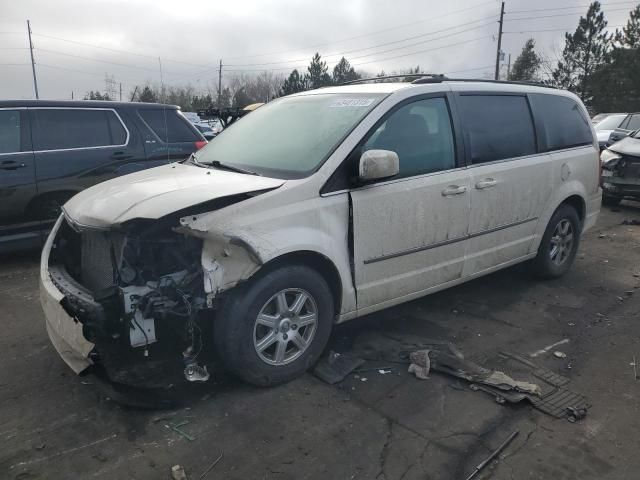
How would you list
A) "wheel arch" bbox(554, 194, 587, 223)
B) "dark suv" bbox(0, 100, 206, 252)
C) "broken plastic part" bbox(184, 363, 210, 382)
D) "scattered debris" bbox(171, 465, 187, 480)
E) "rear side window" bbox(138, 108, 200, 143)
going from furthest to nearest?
"rear side window" bbox(138, 108, 200, 143) < "dark suv" bbox(0, 100, 206, 252) < "wheel arch" bbox(554, 194, 587, 223) < "broken plastic part" bbox(184, 363, 210, 382) < "scattered debris" bbox(171, 465, 187, 480)

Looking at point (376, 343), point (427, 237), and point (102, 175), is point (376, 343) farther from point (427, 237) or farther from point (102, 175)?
point (102, 175)

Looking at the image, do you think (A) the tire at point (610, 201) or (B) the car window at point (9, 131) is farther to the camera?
(A) the tire at point (610, 201)

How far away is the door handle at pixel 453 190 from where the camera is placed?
3.92 meters

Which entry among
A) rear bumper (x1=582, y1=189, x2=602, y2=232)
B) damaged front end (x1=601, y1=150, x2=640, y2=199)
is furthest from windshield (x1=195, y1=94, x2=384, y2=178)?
damaged front end (x1=601, y1=150, x2=640, y2=199)

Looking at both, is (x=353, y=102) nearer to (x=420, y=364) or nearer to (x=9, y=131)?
(x=420, y=364)

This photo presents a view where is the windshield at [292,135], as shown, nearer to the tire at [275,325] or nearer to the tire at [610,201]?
the tire at [275,325]

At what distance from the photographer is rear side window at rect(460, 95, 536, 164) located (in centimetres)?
419

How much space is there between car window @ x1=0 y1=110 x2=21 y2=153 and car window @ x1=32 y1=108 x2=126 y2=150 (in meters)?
0.17

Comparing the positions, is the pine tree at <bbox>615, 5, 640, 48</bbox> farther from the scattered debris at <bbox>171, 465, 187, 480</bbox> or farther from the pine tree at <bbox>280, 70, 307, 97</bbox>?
the scattered debris at <bbox>171, 465, 187, 480</bbox>

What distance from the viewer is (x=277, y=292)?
3.15 meters

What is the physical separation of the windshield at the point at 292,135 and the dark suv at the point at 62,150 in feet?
7.71

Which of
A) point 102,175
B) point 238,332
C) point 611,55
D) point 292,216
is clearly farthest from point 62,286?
point 611,55

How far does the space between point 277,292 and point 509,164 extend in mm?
2452

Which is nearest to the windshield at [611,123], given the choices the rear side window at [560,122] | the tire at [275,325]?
the rear side window at [560,122]
